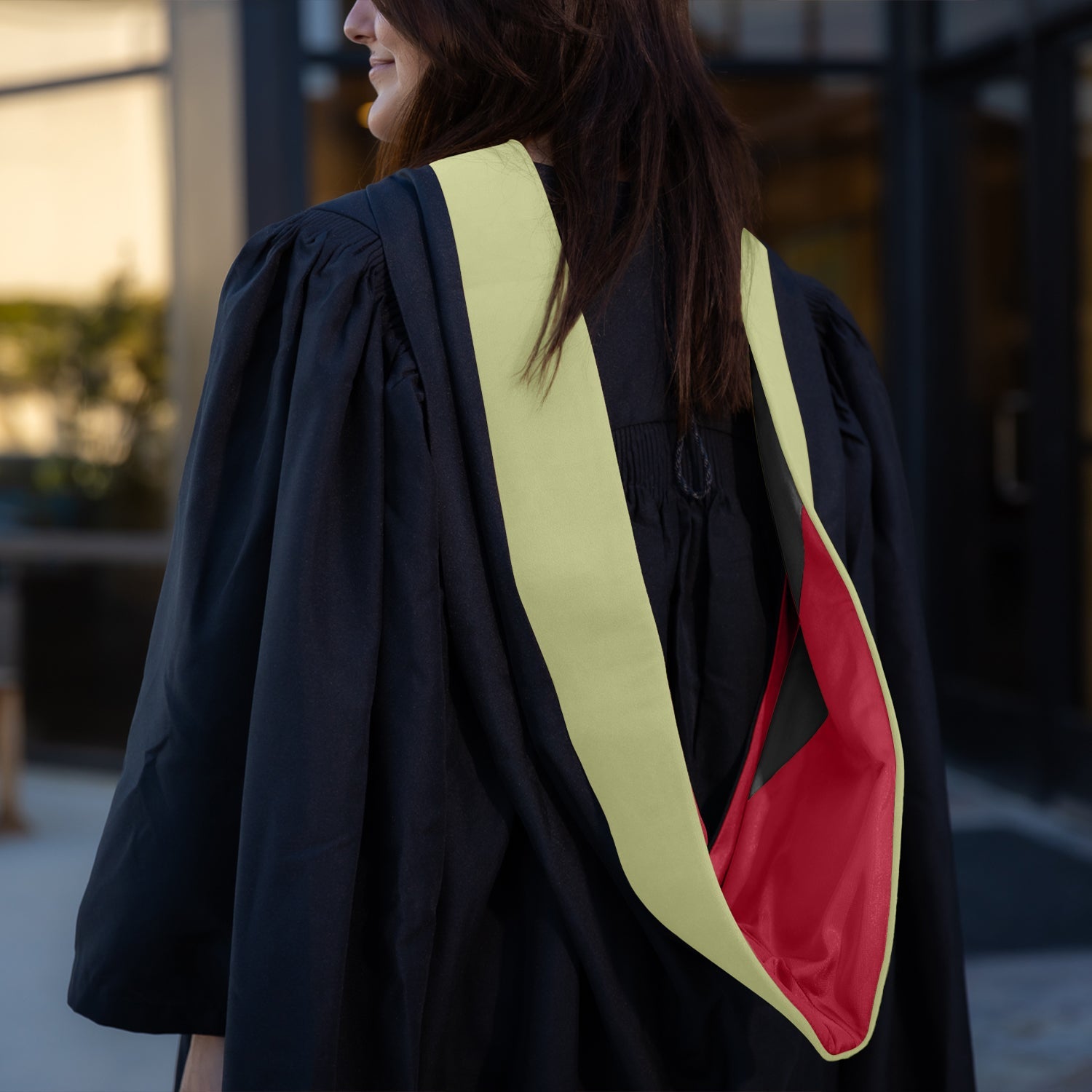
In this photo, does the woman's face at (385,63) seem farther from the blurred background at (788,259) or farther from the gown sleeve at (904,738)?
the blurred background at (788,259)

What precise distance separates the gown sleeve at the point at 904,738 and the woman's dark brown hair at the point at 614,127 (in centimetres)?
19

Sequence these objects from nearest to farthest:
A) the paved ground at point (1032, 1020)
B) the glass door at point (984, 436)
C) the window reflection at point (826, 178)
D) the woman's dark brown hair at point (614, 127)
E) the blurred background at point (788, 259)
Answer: the woman's dark brown hair at point (614, 127), the paved ground at point (1032, 1020), the blurred background at point (788, 259), the glass door at point (984, 436), the window reflection at point (826, 178)

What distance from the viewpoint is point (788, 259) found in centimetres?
481

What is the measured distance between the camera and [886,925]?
97cm

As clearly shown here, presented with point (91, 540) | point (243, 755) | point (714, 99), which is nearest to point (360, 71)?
point (91, 540)

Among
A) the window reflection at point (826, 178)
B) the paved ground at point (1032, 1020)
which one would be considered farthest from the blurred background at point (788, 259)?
the paved ground at point (1032, 1020)

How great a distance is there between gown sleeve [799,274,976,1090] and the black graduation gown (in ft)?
0.75

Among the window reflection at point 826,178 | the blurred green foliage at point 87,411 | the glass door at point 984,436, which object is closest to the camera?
the glass door at point 984,436

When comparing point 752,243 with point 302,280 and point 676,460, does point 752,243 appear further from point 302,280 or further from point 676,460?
point 302,280

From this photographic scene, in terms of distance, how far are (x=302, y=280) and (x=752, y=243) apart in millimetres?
439

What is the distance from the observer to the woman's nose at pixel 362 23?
1136mm

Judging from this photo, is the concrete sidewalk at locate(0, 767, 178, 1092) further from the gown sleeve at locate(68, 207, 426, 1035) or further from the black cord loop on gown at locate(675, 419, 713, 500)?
the black cord loop on gown at locate(675, 419, 713, 500)

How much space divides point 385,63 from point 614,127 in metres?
0.25

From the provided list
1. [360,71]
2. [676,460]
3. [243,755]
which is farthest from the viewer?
[360,71]
